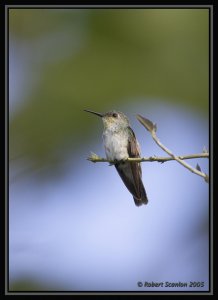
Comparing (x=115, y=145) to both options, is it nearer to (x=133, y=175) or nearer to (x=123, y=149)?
(x=123, y=149)

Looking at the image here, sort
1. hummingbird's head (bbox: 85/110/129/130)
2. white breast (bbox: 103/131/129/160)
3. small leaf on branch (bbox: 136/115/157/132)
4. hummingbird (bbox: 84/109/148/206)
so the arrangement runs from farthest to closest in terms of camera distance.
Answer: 1. hummingbird's head (bbox: 85/110/129/130)
2. white breast (bbox: 103/131/129/160)
3. hummingbird (bbox: 84/109/148/206)
4. small leaf on branch (bbox: 136/115/157/132)

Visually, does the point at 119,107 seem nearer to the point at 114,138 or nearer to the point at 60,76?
the point at 114,138

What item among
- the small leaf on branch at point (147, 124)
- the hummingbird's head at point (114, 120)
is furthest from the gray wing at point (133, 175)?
the small leaf on branch at point (147, 124)

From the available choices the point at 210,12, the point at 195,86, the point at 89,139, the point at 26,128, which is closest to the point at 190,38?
the point at 195,86

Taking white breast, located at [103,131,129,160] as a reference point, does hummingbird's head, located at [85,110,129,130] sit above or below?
above

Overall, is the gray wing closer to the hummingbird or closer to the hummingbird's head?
the hummingbird

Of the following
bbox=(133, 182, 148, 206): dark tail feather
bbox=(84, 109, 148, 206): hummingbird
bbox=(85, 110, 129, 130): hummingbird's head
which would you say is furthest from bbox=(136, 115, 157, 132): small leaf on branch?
bbox=(85, 110, 129, 130): hummingbird's head

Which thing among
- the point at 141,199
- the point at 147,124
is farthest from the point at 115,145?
the point at 147,124

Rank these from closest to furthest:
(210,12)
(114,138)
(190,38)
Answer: (210,12) < (114,138) < (190,38)
